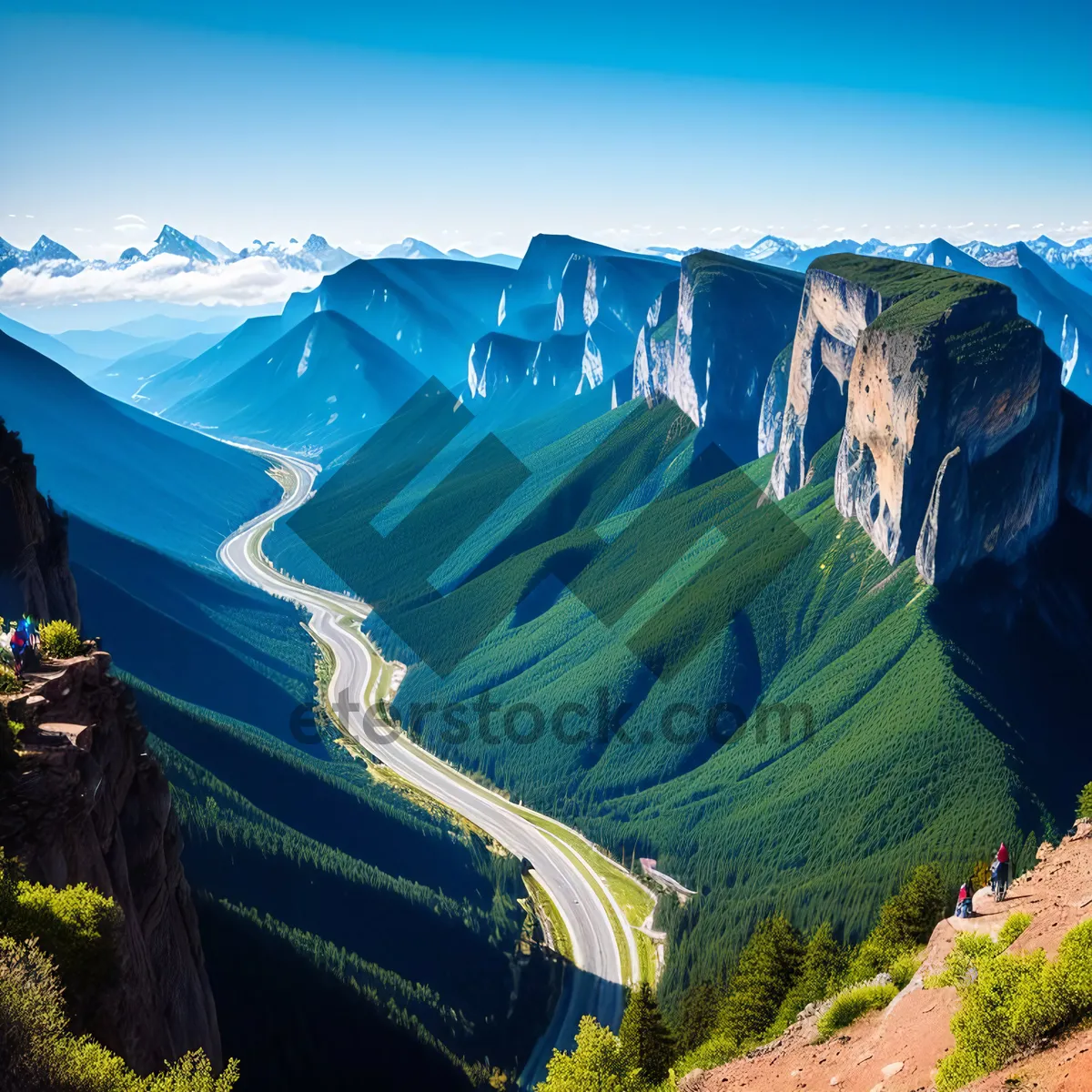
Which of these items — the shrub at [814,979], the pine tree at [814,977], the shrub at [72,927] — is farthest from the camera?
the pine tree at [814,977]

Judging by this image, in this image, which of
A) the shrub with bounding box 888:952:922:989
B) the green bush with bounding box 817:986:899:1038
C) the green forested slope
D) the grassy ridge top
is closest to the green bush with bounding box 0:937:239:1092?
the green bush with bounding box 817:986:899:1038

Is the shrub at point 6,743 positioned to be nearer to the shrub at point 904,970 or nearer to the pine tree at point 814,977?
the shrub at point 904,970

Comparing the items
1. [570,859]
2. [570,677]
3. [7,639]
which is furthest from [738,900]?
[7,639]

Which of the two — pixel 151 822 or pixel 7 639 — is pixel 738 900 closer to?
pixel 151 822

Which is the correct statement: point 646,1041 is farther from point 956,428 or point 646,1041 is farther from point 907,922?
point 956,428

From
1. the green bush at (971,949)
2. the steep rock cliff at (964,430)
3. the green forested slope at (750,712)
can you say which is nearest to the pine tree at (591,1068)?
the green bush at (971,949)

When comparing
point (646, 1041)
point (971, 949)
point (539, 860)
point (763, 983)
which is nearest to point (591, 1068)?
point (646, 1041)
